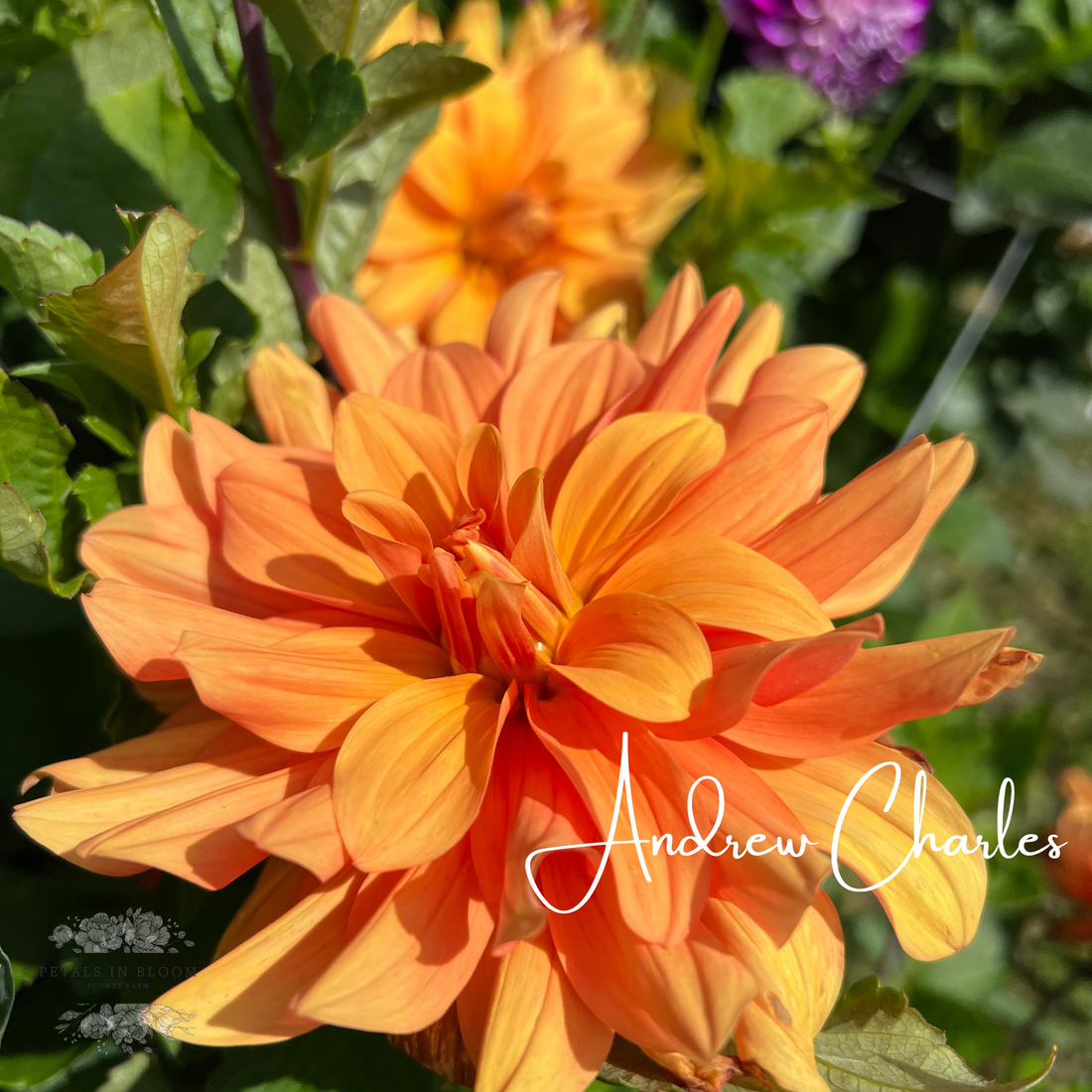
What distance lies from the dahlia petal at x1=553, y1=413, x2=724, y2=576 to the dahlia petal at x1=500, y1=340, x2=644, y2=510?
31 millimetres

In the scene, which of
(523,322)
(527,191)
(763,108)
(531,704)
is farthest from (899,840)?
(763,108)

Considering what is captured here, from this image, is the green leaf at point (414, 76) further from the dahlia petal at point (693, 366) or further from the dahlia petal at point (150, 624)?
the dahlia petal at point (150, 624)

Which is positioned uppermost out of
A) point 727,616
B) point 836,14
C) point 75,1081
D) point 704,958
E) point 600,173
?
point 836,14

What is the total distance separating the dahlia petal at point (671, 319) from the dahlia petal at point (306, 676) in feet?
0.92

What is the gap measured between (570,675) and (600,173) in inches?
27.8

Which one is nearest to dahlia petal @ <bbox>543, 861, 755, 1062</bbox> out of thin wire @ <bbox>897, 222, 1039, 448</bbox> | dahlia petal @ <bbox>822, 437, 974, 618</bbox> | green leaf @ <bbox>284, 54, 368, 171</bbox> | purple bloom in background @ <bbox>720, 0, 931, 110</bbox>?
dahlia petal @ <bbox>822, 437, 974, 618</bbox>

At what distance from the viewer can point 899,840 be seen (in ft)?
1.61

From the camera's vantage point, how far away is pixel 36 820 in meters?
0.47

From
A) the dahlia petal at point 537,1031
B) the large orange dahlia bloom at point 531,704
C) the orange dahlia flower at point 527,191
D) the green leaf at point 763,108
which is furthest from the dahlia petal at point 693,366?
the green leaf at point 763,108

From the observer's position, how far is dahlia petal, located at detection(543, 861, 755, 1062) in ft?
1.36

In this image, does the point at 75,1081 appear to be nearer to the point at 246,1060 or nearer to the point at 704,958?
the point at 246,1060

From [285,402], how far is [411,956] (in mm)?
358

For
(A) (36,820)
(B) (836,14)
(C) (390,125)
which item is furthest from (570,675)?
(B) (836,14)

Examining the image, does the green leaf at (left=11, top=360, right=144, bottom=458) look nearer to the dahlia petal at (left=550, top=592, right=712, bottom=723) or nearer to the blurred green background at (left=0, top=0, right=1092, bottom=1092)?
the blurred green background at (left=0, top=0, right=1092, bottom=1092)
